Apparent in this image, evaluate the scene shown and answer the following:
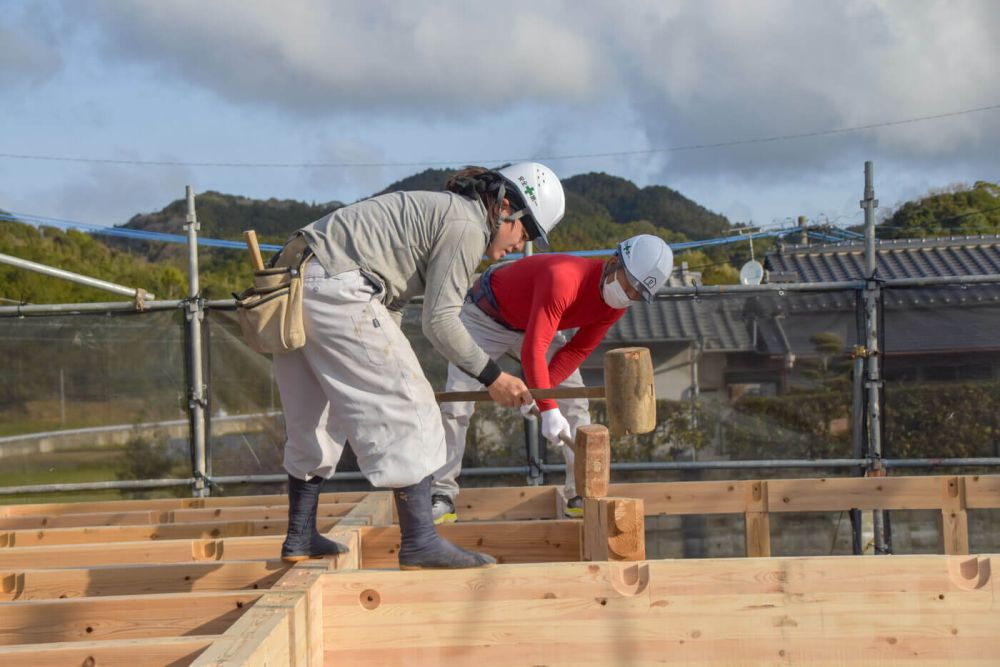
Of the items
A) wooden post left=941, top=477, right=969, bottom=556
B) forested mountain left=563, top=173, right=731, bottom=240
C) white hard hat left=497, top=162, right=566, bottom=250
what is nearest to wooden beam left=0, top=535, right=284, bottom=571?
white hard hat left=497, top=162, right=566, bottom=250

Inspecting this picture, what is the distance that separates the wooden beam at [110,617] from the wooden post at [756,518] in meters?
2.88

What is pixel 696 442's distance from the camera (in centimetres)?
642

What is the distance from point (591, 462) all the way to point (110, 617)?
158cm

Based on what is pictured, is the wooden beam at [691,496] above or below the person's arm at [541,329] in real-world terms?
below

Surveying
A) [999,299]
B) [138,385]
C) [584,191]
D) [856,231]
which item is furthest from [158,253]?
[999,299]

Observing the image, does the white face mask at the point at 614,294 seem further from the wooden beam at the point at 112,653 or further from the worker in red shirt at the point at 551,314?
the wooden beam at the point at 112,653

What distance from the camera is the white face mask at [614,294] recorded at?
4309 millimetres

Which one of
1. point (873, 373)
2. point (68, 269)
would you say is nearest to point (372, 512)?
point (873, 373)

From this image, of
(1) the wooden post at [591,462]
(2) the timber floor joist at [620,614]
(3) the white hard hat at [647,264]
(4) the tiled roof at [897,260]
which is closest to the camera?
(2) the timber floor joist at [620,614]

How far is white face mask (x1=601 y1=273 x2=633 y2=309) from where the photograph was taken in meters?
4.31

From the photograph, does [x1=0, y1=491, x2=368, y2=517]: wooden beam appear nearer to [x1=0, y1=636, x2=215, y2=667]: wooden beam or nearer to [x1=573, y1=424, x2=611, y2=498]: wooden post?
[x1=573, y1=424, x2=611, y2=498]: wooden post

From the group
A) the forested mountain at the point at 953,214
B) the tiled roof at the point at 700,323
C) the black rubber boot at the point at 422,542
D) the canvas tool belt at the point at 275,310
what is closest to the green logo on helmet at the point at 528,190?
the canvas tool belt at the point at 275,310

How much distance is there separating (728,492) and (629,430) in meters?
1.72

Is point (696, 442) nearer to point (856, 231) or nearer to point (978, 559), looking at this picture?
point (978, 559)
